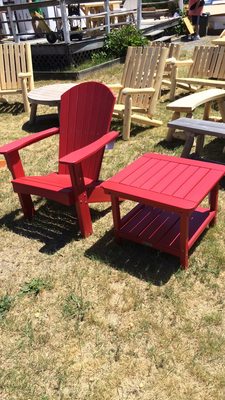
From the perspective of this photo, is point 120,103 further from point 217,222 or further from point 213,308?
point 213,308

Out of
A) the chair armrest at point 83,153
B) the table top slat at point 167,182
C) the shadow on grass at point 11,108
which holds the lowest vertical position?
the shadow on grass at point 11,108

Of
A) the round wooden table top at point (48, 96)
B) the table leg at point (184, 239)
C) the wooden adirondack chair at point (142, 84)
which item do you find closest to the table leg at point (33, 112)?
the round wooden table top at point (48, 96)

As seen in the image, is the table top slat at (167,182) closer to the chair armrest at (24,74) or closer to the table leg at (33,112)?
the table leg at (33,112)

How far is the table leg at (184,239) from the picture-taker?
260 centimetres

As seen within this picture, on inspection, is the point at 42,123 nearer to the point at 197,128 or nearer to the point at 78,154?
the point at 197,128

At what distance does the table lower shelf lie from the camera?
295cm

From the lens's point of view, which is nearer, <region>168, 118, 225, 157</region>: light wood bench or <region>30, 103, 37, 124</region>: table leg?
<region>168, 118, 225, 157</region>: light wood bench

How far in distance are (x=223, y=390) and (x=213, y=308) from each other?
60 cm

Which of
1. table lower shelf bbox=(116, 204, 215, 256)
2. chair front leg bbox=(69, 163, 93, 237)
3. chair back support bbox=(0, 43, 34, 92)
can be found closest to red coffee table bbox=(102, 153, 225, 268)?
table lower shelf bbox=(116, 204, 215, 256)

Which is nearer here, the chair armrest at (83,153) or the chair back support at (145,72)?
the chair armrest at (83,153)

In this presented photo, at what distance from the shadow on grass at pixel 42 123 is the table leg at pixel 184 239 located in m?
3.98

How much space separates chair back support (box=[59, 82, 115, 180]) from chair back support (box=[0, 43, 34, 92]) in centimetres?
348

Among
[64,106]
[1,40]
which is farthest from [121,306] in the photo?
[1,40]

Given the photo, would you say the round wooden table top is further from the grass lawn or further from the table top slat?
the table top slat
